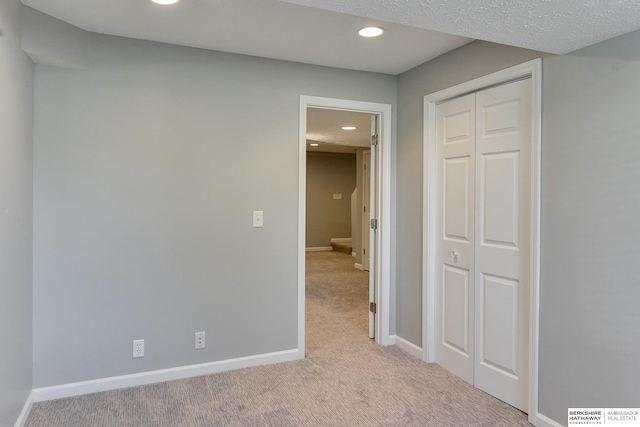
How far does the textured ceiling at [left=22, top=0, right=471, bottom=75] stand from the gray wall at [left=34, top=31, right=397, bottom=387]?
17cm

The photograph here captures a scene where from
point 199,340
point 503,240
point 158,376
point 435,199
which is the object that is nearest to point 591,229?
point 503,240

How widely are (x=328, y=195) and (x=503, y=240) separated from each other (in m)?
7.68

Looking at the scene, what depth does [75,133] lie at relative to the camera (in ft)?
8.55

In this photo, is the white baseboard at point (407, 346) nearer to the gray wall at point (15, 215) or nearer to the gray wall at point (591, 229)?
the gray wall at point (591, 229)

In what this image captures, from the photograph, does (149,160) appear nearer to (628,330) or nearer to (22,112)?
(22,112)

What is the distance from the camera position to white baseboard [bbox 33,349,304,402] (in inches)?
102

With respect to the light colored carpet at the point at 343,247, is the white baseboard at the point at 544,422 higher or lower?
lower

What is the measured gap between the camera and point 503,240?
8.52 feet

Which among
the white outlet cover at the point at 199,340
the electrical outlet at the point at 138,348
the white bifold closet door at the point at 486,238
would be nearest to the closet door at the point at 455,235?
the white bifold closet door at the point at 486,238

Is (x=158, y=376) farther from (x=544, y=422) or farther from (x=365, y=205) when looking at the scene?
(x=365, y=205)

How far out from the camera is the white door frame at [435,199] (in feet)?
7.57

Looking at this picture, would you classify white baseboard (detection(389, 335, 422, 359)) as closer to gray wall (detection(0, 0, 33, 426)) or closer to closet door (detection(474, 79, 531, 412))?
closet door (detection(474, 79, 531, 412))

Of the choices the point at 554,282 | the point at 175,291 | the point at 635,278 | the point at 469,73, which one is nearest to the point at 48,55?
the point at 175,291

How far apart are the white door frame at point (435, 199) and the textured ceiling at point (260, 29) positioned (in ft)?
1.14
